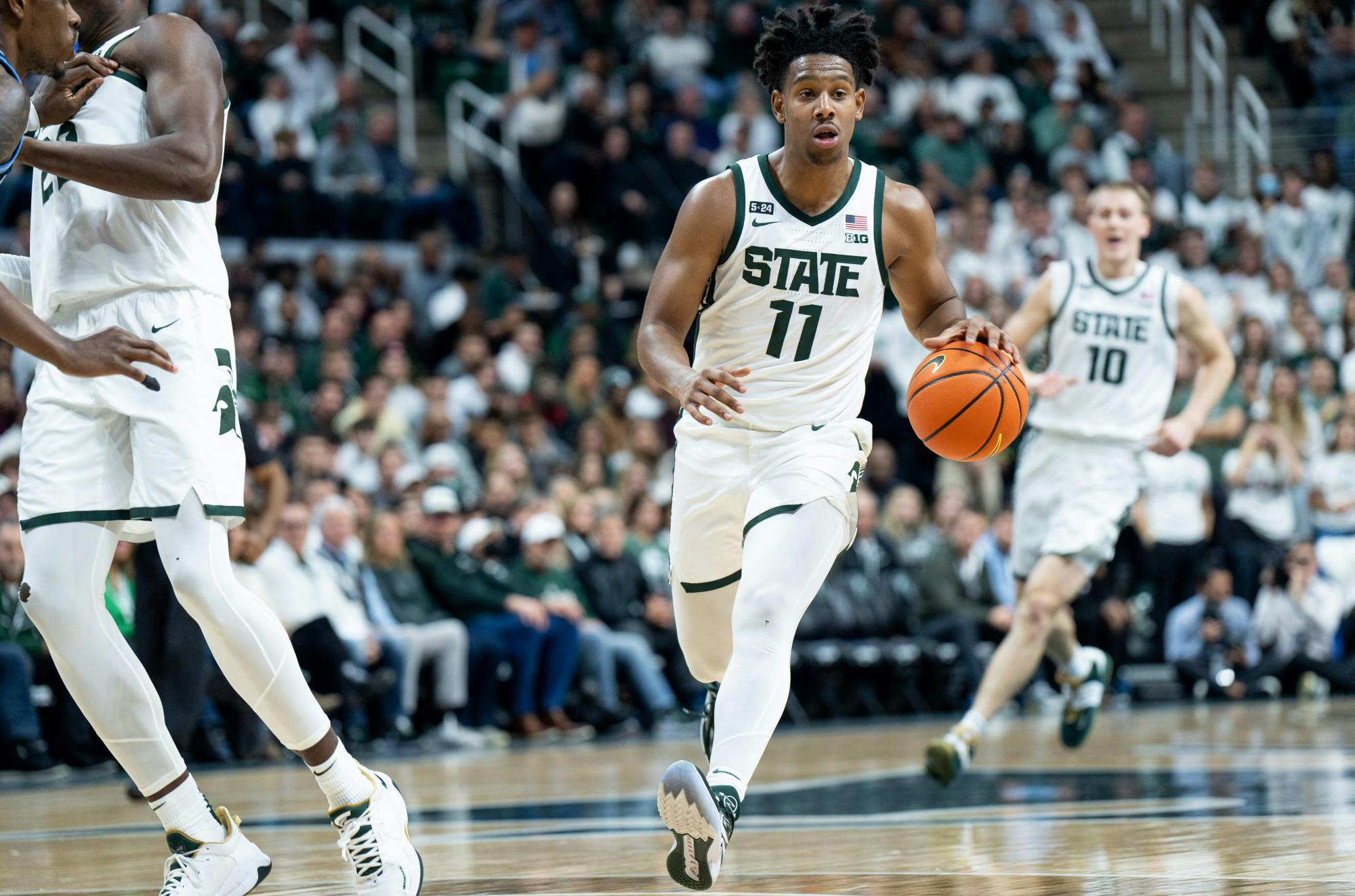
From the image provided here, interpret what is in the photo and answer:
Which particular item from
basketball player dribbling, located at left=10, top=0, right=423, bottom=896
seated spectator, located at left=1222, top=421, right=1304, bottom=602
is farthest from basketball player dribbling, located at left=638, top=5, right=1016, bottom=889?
seated spectator, located at left=1222, top=421, right=1304, bottom=602

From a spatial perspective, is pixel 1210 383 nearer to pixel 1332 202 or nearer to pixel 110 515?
pixel 110 515

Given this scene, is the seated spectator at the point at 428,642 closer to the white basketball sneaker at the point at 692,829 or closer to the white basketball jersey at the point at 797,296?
the white basketball jersey at the point at 797,296

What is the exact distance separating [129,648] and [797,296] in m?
2.08

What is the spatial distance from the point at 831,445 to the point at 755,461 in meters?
0.22

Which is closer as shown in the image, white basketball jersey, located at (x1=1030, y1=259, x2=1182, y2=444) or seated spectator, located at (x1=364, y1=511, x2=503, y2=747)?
white basketball jersey, located at (x1=1030, y1=259, x2=1182, y2=444)

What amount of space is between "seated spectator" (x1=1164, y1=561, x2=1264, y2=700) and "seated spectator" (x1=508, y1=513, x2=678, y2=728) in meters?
4.35

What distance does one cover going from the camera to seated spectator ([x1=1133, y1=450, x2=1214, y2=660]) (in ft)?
49.1

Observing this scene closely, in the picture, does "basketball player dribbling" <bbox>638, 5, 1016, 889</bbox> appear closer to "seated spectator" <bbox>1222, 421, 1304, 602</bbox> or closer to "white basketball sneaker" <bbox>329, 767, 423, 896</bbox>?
"white basketball sneaker" <bbox>329, 767, 423, 896</bbox>

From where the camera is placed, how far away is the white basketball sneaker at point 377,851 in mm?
4578

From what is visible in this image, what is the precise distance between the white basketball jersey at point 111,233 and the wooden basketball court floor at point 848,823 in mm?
1620

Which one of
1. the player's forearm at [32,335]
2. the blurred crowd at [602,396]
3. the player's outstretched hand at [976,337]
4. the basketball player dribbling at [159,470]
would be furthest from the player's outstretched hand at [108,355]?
the blurred crowd at [602,396]

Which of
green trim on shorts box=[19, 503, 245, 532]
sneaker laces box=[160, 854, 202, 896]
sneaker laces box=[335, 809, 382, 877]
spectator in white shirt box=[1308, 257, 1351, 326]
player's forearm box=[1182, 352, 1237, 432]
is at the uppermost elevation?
green trim on shorts box=[19, 503, 245, 532]

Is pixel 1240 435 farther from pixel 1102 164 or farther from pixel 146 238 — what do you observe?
pixel 146 238

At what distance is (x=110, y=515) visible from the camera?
4578 millimetres
